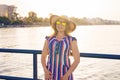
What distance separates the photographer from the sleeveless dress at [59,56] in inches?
148

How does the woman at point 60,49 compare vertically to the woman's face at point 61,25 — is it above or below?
below

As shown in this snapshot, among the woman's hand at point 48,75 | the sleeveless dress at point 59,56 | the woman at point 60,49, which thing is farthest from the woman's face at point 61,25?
the woman's hand at point 48,75

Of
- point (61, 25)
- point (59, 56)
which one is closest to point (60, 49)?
point (59, 56)

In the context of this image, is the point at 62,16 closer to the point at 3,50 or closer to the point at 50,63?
the point at 50,63

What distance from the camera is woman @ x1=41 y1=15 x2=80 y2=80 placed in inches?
148

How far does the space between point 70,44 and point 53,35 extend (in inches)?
9.1

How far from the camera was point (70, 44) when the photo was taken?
148 inches

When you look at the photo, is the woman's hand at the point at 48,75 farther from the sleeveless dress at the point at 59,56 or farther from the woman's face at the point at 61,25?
the woman's face at the point at 61,25

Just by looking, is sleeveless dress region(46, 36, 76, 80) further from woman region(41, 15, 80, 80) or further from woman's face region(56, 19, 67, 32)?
woman's face region(56, 19, 67, 32)

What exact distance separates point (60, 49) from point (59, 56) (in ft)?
0.27

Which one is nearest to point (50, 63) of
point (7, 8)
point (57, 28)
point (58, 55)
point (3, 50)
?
point (58, 55)

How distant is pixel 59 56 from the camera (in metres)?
3.77

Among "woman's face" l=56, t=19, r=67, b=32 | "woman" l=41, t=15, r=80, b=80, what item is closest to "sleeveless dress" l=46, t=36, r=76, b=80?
"woman" l=41, t=15, r=80, b=80

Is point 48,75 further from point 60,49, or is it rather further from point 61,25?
point 61,25
